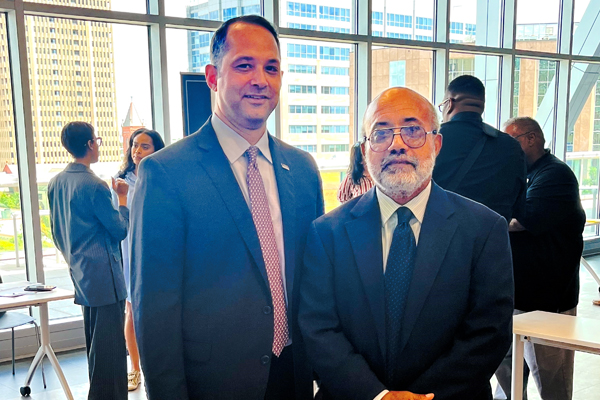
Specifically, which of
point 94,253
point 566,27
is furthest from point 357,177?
point 566,27

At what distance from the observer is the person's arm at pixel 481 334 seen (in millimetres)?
1554

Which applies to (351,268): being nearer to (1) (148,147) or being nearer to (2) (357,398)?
(2) (357,398)

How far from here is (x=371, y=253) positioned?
5.35 feet

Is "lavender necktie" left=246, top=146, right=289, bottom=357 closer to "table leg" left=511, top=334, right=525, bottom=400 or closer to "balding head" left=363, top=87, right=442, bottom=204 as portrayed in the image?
"balding head" left=363, top=87, right=442, bottom=204

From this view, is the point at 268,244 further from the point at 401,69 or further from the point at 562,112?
the point at 562,112

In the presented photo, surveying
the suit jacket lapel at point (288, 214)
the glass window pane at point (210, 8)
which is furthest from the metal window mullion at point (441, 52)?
the suit jacket lapel at point (288, 214)

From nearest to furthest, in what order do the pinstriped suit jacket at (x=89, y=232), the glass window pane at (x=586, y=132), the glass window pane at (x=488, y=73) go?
the pinstriped suit jacket at (x=89, y=232), the glass window pane at (x=488, y=73), the glass window pane at (x=586, y=132)

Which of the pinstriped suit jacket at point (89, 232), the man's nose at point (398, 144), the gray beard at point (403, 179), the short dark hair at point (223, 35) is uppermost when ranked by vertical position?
the short dark hair at point (223, 35)

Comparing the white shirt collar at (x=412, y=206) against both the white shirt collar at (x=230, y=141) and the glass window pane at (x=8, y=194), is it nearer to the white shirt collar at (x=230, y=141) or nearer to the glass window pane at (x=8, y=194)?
the white shirt collar at (x=230, y=141)

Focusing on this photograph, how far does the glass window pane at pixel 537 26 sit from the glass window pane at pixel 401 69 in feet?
5.85

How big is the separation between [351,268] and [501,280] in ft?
1.46

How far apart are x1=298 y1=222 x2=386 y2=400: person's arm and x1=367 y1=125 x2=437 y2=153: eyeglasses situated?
13.2 inches

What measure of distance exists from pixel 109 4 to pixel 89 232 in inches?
92.1

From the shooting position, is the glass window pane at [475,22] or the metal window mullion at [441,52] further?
the glass window pane at [475,22]
